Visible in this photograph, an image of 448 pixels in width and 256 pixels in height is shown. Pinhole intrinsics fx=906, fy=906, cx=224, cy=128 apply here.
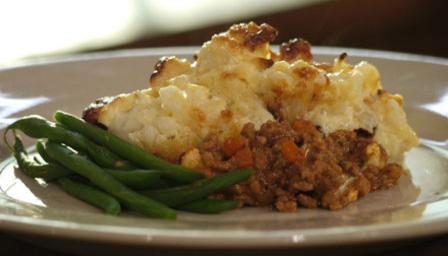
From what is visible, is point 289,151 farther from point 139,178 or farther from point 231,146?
point 139,178

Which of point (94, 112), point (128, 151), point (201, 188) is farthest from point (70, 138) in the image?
point (201, 188)

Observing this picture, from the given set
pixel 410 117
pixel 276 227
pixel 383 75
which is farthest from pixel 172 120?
pixel 383 75

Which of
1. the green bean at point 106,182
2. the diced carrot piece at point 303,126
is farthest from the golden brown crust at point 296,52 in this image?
the green bean at point 106,182

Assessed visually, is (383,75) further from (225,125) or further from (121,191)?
(121,191)

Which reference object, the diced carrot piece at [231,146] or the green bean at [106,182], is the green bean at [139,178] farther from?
the diced carrot piece at [231,146]

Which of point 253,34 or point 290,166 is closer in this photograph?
point 290,166

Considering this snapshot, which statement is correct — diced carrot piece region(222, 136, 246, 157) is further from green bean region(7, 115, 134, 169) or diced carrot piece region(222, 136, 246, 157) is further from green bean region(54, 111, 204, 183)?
green bean region(7, 115, 134, 169)
